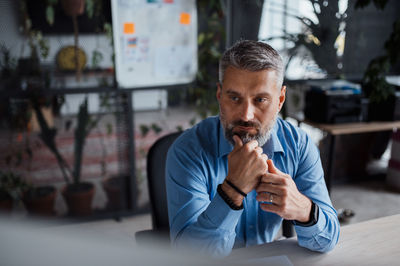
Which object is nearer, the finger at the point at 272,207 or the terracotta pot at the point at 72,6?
the finger at the point at 272,207

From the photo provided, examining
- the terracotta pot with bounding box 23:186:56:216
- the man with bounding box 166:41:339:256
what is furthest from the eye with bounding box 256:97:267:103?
the terracotta pot with bounding box 23:186:56:216

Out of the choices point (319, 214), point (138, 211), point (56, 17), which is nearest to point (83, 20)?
point (56, 17)

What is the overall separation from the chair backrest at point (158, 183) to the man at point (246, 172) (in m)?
0.12

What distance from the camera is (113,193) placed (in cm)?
286

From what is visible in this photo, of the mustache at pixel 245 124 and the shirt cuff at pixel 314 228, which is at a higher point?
the mustache at pixel 245 124

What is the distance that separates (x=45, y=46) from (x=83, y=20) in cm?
30

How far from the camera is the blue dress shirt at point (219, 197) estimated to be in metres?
1.04

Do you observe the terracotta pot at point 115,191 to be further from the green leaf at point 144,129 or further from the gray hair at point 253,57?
the gray hair at point 253,57

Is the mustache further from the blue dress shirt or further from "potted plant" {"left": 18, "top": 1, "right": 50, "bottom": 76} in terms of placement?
"potted plant" {"left": 18, "top": 1, "right": 50, "bottom": 76}

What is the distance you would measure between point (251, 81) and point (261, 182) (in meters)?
0.34

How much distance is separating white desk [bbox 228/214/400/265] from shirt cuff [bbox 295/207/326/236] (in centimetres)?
7

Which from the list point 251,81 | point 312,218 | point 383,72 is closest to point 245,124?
point 251,81

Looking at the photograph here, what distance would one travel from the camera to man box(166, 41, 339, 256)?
102cm

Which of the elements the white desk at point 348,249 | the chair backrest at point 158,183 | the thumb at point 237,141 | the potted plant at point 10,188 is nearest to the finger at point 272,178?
the thumb at point 237,141
